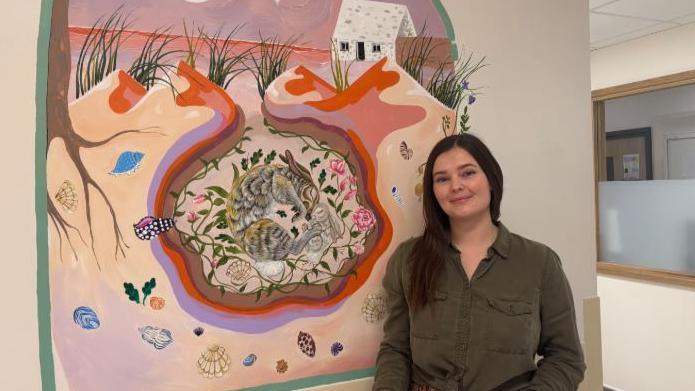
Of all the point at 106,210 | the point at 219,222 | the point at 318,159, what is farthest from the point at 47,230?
the point at 318,159

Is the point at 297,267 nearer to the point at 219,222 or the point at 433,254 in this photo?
the point at 219,222

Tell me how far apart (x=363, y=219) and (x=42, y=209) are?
80 centimetres

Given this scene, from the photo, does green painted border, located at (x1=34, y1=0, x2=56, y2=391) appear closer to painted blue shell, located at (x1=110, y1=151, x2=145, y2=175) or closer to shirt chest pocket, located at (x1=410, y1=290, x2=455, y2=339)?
painted blue shell, located at (x1=110, y1=151, x2=145, y2=175)

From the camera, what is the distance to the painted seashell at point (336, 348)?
150cm

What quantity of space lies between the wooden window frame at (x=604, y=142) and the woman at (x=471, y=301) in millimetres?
2485

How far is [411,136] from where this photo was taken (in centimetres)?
162

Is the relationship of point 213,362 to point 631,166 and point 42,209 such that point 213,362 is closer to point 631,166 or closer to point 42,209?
point 42,209

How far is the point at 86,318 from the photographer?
1.21 meters

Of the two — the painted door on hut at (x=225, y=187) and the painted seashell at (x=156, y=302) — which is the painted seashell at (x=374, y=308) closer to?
the painted door on hut at (x=225, y=187)

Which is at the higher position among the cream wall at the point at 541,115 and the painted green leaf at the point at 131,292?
the cream wall at the point at 541,115

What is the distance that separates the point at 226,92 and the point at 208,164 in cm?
19

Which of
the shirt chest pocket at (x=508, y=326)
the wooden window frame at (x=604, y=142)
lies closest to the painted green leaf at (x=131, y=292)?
the shirt chest pocket at (x=508, y=326)

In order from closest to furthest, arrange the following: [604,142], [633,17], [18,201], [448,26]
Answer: [18,201] < [448,26] < [633,17] < [604,142]

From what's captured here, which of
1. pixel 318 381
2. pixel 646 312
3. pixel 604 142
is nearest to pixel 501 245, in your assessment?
pixel 318 381
